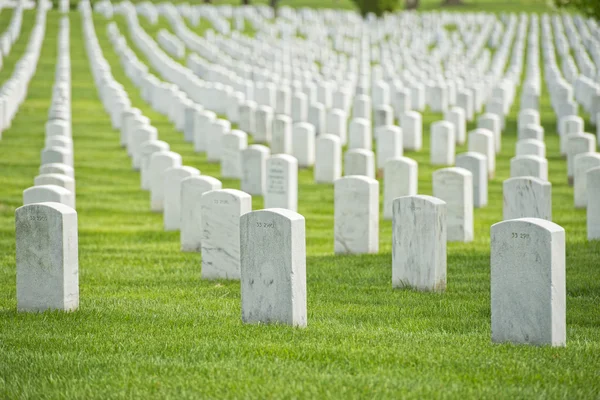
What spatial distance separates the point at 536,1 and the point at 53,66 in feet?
165

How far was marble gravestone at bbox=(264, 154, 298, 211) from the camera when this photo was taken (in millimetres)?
14422

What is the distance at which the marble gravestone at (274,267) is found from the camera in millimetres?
8203

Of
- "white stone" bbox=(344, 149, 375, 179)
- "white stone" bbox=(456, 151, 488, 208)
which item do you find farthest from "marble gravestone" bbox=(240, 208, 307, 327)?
"white stone" bbox=(344, 149, 375, 179)

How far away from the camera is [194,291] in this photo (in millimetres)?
9961

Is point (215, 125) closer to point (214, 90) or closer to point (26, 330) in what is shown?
point (214, 90)

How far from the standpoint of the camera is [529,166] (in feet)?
50.9

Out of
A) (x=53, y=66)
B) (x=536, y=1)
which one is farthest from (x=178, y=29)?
(x=536, y=1)

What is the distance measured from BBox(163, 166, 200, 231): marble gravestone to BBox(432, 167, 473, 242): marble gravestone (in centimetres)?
304

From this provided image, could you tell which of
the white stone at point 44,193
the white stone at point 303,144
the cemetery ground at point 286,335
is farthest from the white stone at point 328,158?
the white stone at point 44,193

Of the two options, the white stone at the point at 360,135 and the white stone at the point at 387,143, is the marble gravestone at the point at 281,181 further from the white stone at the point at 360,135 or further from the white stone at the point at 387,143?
the white stone at the point at 360,135

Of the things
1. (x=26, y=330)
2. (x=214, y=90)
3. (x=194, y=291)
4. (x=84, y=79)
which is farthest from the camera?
(x=84, y=79)

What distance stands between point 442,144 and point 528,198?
27.4 ft

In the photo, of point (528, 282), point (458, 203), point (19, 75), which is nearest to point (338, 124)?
point (458, 203)

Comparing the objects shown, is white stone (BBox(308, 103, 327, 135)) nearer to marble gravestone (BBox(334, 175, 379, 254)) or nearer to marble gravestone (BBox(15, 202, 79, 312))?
marble gravestone (BBox(334, 175, 379, 254))
